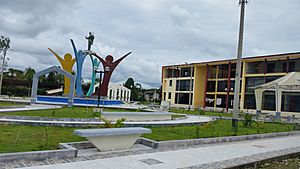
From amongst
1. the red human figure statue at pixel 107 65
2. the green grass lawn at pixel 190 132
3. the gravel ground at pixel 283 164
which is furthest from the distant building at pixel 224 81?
the gravel ground at pixel 283 164

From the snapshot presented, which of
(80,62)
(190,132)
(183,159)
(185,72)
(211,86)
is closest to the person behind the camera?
(183,159)

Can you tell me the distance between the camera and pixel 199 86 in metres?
53.7

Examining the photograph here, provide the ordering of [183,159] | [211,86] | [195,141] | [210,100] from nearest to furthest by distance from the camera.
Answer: [183,159] → [195,141] → [210,100] → [211,86]

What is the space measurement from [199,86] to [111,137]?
4733 centimetres

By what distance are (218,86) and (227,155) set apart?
43.4m

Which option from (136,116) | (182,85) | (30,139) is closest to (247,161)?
(30,139)

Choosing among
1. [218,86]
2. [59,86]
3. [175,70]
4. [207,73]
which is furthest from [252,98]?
[59,86]

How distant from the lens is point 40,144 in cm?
742

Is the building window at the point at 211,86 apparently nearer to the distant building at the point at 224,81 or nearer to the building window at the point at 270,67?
the distant building at the point at 224,81

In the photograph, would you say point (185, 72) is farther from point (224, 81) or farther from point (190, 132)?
point (190, 132)

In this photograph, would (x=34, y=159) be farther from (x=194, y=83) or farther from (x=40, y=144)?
(x=194, y=83)

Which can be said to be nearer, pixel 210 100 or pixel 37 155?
pixel 37 155

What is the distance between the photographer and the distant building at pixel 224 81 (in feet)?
127

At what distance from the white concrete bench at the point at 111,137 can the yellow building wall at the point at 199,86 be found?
45529 millimetres
